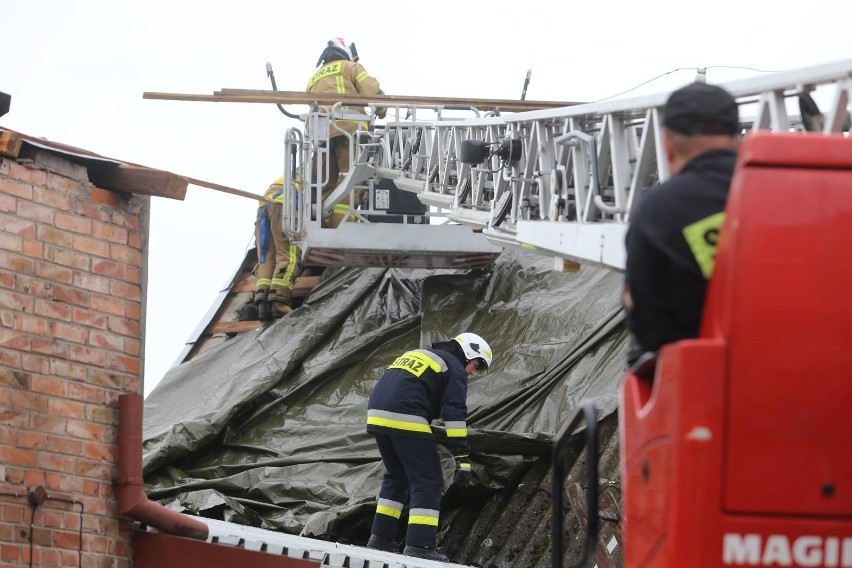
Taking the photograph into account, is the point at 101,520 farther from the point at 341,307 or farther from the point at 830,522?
the point at 341,307

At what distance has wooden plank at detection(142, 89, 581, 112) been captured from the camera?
38.3 ft

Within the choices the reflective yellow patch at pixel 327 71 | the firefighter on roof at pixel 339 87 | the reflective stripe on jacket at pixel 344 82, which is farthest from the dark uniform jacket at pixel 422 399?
the reflective yellow patch at pixel 327 71

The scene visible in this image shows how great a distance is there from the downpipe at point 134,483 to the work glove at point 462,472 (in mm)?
3006

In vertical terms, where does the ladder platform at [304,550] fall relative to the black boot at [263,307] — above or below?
below

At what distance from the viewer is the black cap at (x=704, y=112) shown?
387cm

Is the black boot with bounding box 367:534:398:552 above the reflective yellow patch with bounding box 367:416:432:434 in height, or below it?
below

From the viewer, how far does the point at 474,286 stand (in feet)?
42.4

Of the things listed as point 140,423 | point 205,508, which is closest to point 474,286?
point 205,508

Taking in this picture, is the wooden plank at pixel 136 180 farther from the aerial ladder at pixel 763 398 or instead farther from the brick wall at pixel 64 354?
the aerial ladder at pixel 763 398

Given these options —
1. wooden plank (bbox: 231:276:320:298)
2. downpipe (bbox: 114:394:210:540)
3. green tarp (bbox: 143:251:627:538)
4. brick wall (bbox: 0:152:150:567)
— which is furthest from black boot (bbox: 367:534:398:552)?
wooden plank (bbox: 231:276:320:298)

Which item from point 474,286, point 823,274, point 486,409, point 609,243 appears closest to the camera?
point 823,274

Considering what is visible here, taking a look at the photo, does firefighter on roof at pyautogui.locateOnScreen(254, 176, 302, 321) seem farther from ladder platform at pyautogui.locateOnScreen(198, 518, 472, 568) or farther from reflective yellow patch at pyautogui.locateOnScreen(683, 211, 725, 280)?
reflective yellow patch at pyautogui.locateOnScreen(683, 211, 725, 280)

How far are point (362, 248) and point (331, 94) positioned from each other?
146 centimetres

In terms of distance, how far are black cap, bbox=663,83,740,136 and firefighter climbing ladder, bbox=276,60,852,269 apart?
86 centimetres
